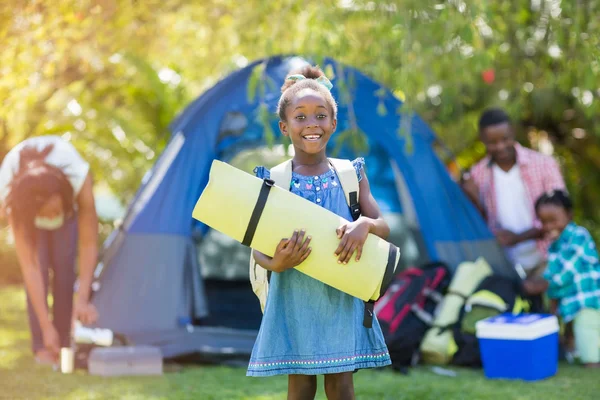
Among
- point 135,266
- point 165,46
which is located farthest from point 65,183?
point 165,46

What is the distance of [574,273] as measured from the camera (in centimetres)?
449

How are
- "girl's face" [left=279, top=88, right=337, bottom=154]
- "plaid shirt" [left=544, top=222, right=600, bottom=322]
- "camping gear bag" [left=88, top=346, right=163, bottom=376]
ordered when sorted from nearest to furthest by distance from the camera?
"girl's face" [left=279, top=88, right=337, bottom=154]
"camping gear bag" [left=88, top=346, right=163, bottom=376]
"plaid shirt" [left=544, top=222, right=600, bottom=322]

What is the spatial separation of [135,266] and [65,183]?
2.02 feet

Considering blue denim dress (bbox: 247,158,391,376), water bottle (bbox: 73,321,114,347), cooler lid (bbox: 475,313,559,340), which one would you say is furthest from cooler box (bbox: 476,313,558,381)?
water bottle (bbox: 73,321,114,347)

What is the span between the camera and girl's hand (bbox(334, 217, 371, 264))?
2.52 metres

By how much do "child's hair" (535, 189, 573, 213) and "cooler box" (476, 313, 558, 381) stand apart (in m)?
0.80

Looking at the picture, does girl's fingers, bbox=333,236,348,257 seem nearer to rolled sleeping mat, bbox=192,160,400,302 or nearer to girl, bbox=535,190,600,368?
rolled sleeping mat, bbox=192,160,400,302

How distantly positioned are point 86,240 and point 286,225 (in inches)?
89.0

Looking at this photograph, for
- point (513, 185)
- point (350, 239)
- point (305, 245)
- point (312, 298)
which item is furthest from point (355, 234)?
point (513, 185)

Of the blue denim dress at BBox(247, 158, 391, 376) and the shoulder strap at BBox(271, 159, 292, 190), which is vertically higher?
the shoulder strap at BBox(271, 159, 292, 190)

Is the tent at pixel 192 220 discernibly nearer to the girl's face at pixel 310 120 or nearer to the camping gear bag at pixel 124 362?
the camping gear bag at pixel 124 362

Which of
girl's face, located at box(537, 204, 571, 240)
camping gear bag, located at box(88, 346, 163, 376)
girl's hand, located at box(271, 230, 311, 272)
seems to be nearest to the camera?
girl's hand, located at box(271, 230, 311, 272)

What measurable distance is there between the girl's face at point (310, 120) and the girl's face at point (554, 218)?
8.00 feet

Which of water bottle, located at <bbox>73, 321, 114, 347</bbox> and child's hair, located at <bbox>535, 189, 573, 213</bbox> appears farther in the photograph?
child's hair, located at <bbox>535, 189, 573, 213</bbox>
